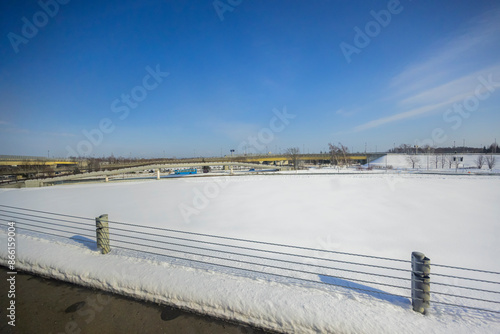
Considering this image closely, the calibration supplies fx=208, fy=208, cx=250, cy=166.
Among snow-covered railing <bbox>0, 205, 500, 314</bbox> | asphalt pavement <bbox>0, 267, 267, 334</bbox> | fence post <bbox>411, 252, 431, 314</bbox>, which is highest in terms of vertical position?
fence post <bbox>411, 252, 431, 314</bbox>

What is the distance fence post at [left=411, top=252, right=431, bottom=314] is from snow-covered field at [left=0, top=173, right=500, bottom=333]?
0.57 ft

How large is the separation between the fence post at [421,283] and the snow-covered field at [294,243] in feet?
0.57

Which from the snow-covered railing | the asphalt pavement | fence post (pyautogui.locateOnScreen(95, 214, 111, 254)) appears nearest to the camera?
the asphalt pavement

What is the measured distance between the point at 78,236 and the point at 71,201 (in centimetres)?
1021

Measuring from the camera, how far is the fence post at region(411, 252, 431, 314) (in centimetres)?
332

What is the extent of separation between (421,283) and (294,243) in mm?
5005

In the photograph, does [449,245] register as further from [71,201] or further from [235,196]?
[71,201]

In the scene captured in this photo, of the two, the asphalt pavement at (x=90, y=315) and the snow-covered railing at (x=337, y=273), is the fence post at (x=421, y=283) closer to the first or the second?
the snow-covered railing at (x=337, y=273)

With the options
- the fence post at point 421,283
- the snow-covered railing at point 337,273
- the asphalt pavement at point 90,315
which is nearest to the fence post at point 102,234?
the snow-covered railing at point 337,273

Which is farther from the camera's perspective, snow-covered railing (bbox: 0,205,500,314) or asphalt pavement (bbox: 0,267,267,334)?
snow-covered railing (bbox: 0,205,500,314)

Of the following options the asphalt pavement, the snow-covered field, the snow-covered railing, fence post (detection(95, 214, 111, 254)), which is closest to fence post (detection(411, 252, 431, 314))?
the snow-covered field

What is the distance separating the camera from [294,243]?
8117 mm

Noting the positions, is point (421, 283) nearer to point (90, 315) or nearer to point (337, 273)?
point (337, 273)

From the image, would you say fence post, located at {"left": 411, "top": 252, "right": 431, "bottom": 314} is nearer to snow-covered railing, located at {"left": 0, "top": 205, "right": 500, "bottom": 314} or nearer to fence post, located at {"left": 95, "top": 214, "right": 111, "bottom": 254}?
snow-covered railing, located at {"left": 0, "top": 205, "right": 500, "bottom": 314}
